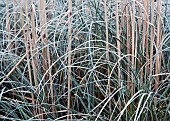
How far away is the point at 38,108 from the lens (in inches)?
49.1

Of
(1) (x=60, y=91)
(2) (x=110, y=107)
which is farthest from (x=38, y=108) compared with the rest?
(2) (x=110, y=107)

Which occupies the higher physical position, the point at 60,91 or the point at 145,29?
the point at 145,29

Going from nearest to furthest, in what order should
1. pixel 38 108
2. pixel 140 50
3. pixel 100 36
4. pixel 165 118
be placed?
pixel 165 118
pixel 38 108
pixel 140 50
pixel 100 36

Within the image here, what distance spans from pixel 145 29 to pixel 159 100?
0.27m

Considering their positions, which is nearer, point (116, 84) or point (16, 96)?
point (116, 84)

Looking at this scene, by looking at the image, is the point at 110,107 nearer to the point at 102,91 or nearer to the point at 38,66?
the point at 102,91

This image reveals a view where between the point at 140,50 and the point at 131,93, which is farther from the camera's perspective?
the point at 140,50

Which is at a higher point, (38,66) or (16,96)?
(38,66)

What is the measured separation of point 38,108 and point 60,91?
153mm

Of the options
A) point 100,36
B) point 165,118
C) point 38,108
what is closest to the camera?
point 165,118

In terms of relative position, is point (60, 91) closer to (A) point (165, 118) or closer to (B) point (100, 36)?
(B) point (100, 36)

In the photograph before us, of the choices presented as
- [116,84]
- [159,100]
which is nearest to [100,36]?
[116,84]

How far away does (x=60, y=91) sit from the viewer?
4.50 feet

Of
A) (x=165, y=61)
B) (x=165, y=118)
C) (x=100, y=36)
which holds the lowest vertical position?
(x=165, y=118)
